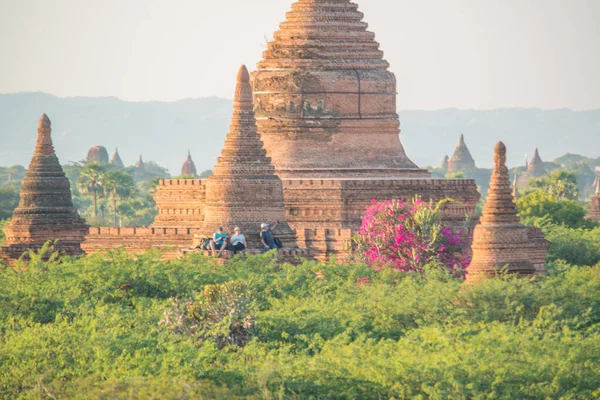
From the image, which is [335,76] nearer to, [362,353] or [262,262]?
[262,262]

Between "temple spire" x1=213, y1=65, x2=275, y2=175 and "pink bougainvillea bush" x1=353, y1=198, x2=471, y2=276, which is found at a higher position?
"temple spire" x1=213, y1=65, x2=275, y2=175

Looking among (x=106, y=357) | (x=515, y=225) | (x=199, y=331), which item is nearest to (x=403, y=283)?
(x=515, y=225)

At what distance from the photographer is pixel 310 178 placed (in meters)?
44.7

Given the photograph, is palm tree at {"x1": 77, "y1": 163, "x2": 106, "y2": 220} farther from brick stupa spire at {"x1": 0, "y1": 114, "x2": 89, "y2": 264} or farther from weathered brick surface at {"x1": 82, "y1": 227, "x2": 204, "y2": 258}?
weathered brick surface at {"x1": 82, "y1": 227, "x2": 204, "y2": 258}

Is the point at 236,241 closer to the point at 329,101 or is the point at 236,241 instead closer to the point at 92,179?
the point at 329,101

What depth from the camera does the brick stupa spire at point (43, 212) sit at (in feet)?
150

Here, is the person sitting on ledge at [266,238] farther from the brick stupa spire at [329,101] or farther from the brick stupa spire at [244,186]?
the brick stupa spire at [329,101]

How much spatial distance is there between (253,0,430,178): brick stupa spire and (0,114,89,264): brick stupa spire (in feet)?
14.6

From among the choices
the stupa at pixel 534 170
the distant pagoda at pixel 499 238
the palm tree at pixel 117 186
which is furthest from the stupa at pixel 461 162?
the distant pagoda at pixel 499 238

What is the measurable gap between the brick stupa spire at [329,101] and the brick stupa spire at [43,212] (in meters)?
4.44

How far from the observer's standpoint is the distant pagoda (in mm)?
36594

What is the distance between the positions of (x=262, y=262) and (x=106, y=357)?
855 centimetres

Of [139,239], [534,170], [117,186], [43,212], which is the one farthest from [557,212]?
[534,170]

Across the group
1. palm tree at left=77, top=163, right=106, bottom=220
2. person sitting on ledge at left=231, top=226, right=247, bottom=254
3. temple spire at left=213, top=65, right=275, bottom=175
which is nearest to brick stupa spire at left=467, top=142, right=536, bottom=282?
person sitting on ledge at left=231, top=226, right=247, bottom=254
